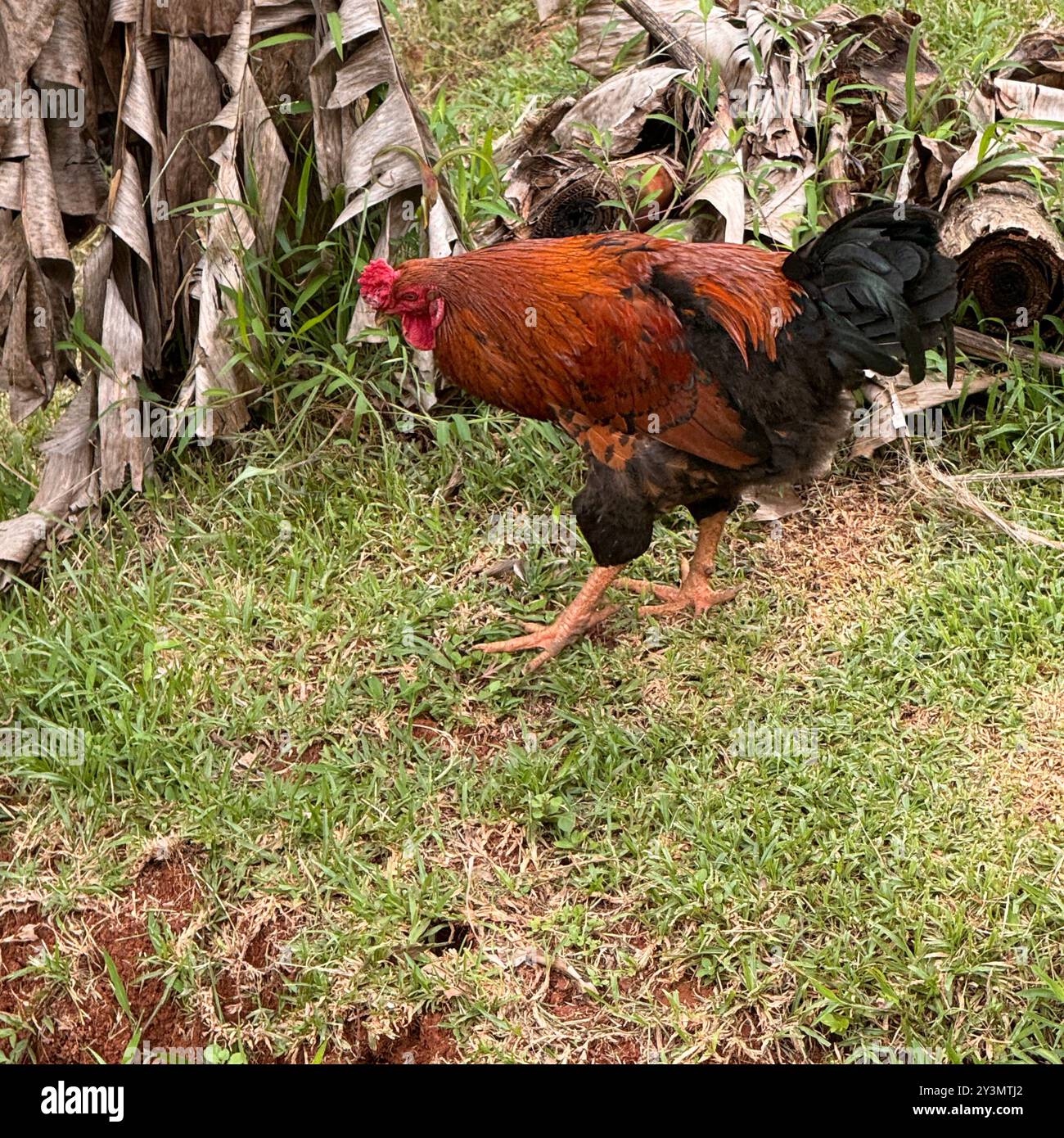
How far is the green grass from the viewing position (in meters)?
3.50

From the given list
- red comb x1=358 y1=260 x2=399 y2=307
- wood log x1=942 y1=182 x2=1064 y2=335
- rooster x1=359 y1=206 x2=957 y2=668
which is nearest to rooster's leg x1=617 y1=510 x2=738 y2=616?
rooster x1=359 y1=206 x2=957 y2=668

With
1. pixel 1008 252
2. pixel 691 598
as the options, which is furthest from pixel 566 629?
pixel 1008 252

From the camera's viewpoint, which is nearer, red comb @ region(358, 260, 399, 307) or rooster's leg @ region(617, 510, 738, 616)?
red comb @ region(358, 260, 399, 307)

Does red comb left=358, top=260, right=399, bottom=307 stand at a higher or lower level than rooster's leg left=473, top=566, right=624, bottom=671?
higher

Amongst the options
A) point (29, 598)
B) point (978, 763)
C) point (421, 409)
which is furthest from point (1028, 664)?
point (29, 598)

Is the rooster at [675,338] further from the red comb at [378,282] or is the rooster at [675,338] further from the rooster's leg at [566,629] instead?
the rooster's leg at [566,629]

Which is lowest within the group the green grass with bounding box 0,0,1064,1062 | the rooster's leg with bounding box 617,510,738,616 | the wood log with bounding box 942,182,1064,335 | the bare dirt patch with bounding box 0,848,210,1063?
the bare dirt patch with bounding box 0,848,210,1063

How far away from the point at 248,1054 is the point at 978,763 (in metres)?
2.48

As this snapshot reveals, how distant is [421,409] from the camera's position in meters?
5.04

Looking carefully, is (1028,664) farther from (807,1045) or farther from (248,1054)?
(248,1054)

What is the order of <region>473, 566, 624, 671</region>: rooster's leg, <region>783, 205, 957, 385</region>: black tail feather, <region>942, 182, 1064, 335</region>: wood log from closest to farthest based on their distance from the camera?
<region>783, 205, 957, 385</region>: black tail feather, <region>473, 566, 624, 671</region>: rooster's leg, <region>942, 182, 1064, 335</region>: wood log

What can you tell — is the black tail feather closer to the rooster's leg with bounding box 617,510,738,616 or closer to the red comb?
the rooster's leg with bounding box 617,510,738,616

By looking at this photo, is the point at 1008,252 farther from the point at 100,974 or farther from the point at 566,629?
the point at 100,974

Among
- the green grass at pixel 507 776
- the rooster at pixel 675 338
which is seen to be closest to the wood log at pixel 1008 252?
the green grass at pixel 507 776
